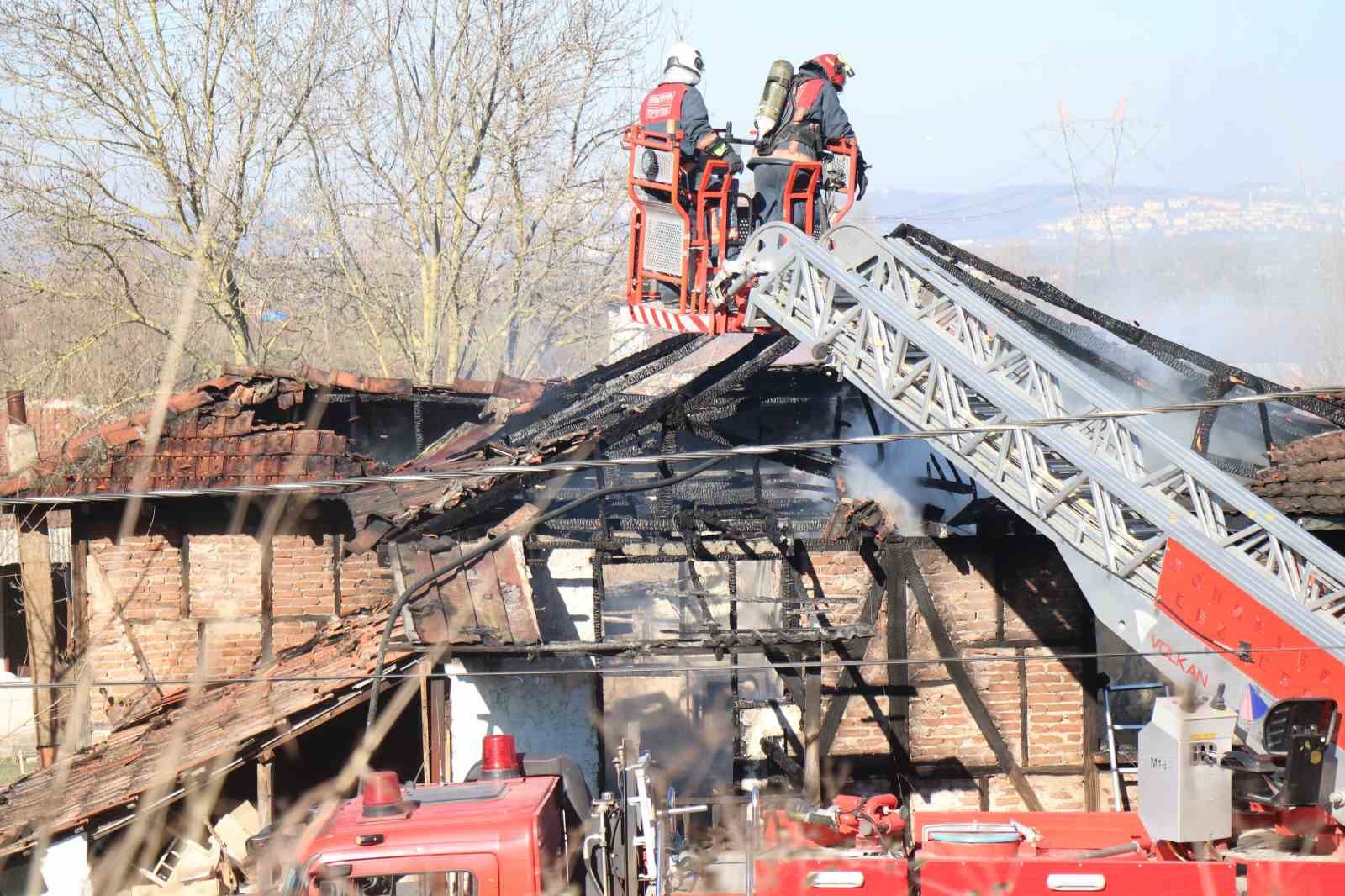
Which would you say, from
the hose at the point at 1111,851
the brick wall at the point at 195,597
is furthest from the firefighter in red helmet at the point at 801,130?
the hose at the point at 1111,851

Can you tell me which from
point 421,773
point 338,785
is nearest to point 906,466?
point 421,773

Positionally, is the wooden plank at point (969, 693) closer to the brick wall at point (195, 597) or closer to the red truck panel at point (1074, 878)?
the red truck panel at point (1074, 878)

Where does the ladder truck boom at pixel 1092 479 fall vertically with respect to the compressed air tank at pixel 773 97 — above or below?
below

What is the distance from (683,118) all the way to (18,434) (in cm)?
809

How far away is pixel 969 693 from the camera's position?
10688 millimetres

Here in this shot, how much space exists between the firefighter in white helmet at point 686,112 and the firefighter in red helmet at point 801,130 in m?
0.30

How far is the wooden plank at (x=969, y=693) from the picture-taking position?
10.6m

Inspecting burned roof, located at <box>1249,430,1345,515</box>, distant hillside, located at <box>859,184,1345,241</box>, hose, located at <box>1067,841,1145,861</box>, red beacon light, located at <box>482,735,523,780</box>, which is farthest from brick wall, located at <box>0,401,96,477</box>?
distant hillside, located at <box>859,184,1345,241</box>

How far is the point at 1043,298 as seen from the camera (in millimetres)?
11016

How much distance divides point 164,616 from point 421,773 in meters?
3.51

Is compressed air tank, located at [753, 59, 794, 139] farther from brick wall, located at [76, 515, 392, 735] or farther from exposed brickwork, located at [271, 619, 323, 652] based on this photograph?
exposed brickwork, located at [271, 619, 323, 652]

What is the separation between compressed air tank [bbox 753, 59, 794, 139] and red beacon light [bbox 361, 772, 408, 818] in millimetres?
6897

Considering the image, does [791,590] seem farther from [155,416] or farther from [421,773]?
[155,416]

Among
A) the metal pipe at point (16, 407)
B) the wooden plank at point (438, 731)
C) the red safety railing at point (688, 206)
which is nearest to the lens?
the wooden plank at point (438, 731)
